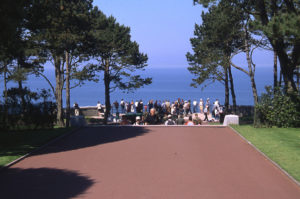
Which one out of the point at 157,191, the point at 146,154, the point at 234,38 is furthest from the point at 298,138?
the point at 234,38

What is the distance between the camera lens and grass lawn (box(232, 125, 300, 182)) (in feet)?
36.0

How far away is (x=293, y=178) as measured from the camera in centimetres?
948

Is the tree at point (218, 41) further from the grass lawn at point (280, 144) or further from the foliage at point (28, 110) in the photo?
the foliage at point (28, 110)

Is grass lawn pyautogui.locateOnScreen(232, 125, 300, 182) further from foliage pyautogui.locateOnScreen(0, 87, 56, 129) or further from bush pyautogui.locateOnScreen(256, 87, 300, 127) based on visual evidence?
foliage pyautogui.locateOnScreen(0, 87, 56, 129)

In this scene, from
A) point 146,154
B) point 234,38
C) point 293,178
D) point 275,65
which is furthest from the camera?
point 234,38

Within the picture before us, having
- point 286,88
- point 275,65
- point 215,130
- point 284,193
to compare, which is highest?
point 275,65

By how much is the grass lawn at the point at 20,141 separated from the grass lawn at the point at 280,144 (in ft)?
24.6

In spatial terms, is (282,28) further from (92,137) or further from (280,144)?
(92,137)

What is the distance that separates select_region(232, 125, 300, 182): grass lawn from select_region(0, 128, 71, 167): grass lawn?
295 inches

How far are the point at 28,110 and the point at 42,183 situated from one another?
1001 centimetres

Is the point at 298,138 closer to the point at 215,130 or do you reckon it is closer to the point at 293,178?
the point at 215,130

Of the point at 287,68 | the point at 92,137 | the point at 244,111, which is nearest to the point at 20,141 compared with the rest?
the point at 92,137

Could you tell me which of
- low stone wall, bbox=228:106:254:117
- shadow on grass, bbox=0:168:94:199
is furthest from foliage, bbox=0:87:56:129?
low stone wall, bbox=228:106:254:117

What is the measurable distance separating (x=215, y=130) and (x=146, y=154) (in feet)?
20.9
